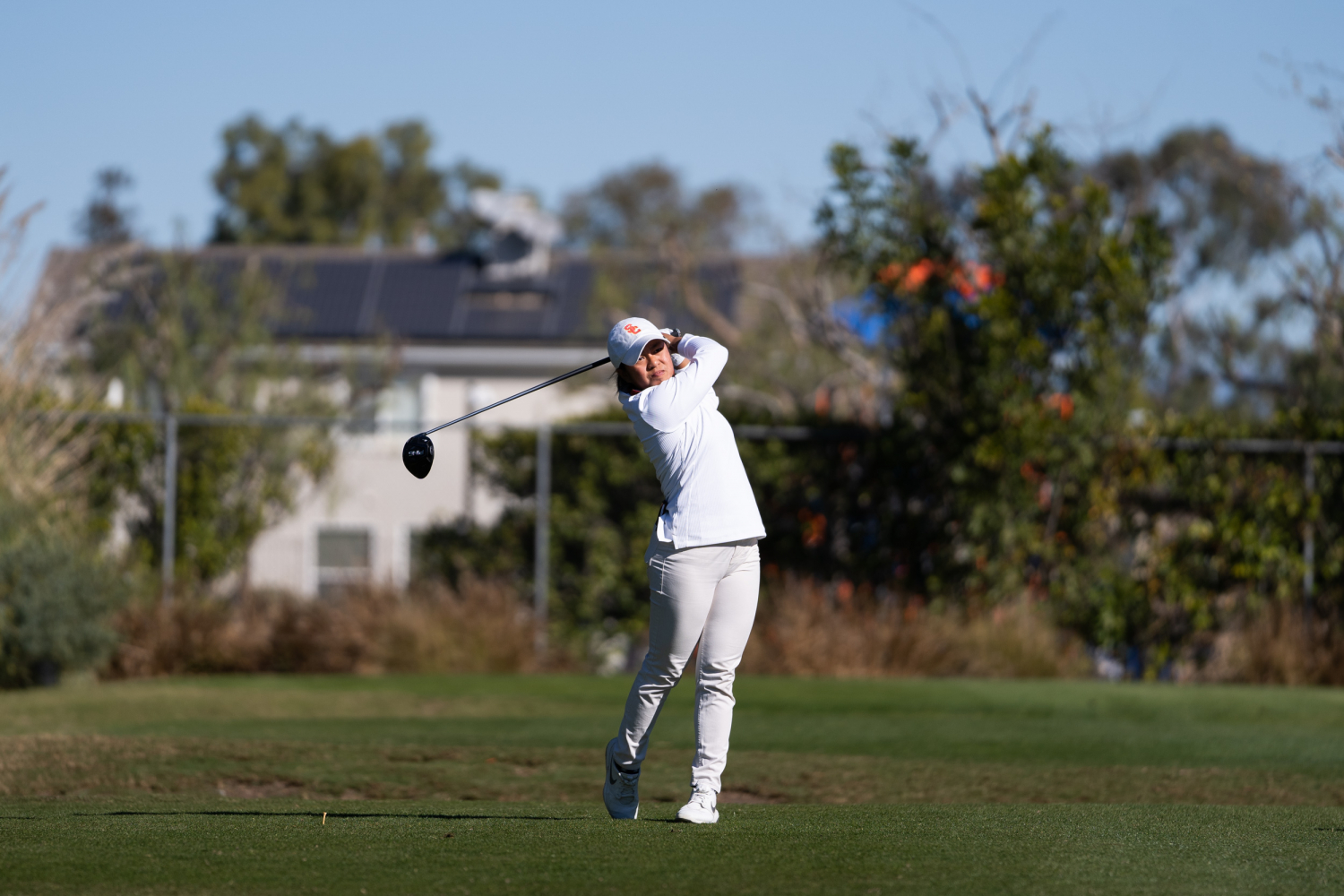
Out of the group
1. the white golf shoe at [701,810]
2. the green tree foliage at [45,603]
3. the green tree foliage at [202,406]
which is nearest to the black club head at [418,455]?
the white golf shoe at [701,810]

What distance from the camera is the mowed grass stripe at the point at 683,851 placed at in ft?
15.5

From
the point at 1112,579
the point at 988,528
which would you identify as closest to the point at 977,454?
the point at 988,528

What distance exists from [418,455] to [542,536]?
8225 millimetres

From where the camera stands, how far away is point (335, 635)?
13.5 m

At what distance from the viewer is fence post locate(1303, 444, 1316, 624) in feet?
44.4

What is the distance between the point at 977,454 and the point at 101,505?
8047mm

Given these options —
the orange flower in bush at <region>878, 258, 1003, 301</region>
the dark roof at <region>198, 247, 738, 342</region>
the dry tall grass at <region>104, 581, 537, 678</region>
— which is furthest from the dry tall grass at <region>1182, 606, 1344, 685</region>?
the dark roof at <region>198, 247, 738, 342</region>

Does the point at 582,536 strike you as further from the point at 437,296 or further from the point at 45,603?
the point at 437,296

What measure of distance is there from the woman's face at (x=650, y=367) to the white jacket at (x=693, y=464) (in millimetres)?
80

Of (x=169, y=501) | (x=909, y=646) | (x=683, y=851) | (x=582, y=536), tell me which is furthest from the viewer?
(x=582, y=536)

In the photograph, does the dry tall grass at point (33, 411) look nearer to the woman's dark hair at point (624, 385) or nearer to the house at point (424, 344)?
the house at point (424, 344)

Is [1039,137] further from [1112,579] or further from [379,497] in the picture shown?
[379,497]

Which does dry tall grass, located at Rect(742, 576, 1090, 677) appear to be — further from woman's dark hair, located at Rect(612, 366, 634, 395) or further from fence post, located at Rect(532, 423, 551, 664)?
woman's dark hair, located at Rect(612, 366, 634, 395)

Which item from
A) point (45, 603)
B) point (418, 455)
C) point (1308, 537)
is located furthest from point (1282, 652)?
point (45, 603)
